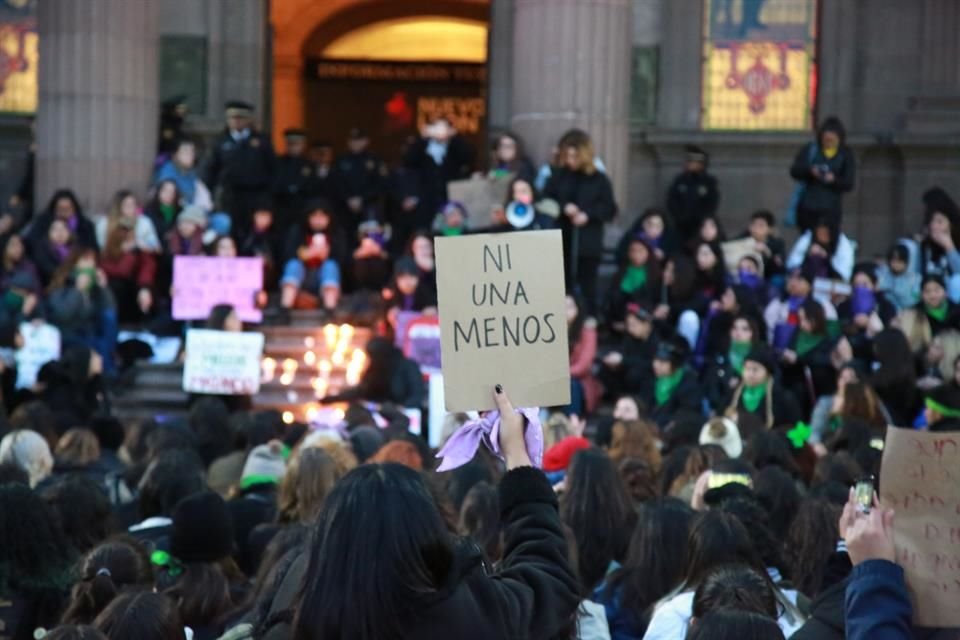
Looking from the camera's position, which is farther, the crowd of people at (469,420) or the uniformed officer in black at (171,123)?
the uniformed officer in black at (171,123)

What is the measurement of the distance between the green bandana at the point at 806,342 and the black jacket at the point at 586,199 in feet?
7.12

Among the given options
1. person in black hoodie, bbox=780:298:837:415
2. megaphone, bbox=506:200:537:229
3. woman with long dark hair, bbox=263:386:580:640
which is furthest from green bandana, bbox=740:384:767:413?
woman with long dark hair, bbox=263:386:580:640

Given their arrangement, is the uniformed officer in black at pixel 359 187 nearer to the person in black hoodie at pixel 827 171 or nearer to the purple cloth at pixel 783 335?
the person in black hoodie at pixel 827 171

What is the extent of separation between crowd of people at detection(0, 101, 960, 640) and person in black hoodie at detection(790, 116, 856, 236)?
3cm

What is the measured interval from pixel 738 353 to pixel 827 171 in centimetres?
319

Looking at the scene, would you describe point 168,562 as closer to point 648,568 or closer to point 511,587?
point 648,568

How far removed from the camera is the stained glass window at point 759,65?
21.4 metres

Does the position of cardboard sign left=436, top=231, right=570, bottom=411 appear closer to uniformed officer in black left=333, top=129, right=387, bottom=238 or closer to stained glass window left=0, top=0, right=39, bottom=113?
uniformed officer in black left=333, top=129, right=387, bottom=238

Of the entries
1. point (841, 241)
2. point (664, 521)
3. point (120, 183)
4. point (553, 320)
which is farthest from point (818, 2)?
point (553, 320)

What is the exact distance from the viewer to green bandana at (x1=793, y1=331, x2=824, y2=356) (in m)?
16.1

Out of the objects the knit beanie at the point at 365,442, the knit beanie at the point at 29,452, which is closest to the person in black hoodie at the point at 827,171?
the knit beanie at the point at 365,442

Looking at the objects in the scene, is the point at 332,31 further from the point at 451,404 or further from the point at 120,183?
the point at 451,404

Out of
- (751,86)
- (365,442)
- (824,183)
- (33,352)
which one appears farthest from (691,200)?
(365,442)

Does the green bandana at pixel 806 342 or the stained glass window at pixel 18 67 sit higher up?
the stained glass window at pixel 18 67
